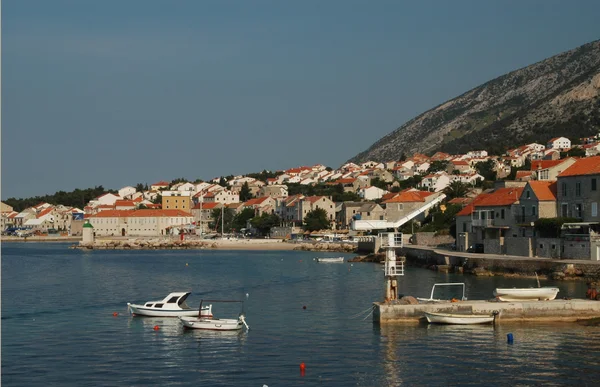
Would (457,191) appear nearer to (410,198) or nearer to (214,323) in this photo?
(410,198)

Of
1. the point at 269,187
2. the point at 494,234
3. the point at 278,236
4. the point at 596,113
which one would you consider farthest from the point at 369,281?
the point at 596,113

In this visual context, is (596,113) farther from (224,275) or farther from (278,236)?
(224,275)

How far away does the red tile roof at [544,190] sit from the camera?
196 ft

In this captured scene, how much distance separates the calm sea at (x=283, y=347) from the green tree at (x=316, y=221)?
8795cm

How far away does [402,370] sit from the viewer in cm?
2667

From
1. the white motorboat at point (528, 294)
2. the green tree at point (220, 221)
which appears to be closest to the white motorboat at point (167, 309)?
the white motorboat at point (528, 294)

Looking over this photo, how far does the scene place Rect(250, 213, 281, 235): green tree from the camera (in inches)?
5827

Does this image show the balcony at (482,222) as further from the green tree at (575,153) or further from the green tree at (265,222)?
the green tree at (265,222)

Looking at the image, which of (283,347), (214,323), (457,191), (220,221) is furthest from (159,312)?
(220,221)

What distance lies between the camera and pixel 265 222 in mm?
148625

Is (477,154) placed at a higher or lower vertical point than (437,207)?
higher

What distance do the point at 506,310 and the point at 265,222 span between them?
115 metres

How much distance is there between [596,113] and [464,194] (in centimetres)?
9046

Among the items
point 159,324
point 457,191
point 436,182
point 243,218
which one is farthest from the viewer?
point 243,218
